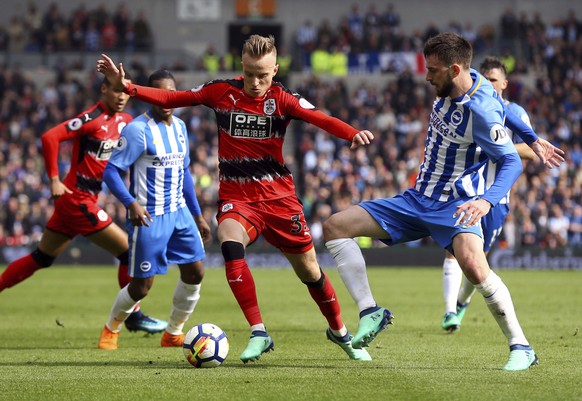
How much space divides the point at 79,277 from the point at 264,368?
14.5m

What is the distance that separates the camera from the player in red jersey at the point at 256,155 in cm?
797

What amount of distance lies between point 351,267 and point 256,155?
1.19 meters

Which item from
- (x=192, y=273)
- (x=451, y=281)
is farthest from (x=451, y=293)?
(x=192, y=273)

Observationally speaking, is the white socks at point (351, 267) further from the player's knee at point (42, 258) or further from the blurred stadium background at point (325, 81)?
the blurred stadium background at point (325, 81)

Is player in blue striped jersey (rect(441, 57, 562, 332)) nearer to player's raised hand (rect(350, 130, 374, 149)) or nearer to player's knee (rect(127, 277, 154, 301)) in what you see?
player's raised hand (rect(350, 130, 374, 149))

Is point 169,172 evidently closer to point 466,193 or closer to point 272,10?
point 466,193

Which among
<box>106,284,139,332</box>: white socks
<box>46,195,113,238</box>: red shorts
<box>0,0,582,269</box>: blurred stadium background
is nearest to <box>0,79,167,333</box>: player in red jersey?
<box>46,195,113,238</box>: red shorts

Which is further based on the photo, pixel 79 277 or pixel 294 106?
pixel 79 277

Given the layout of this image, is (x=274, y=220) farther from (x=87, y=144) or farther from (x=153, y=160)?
(x=87, y=144)

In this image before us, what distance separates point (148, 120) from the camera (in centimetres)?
966

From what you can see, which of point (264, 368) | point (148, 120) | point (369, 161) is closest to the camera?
point (264, 368)

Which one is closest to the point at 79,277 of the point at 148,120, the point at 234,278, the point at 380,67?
the point at 148,120

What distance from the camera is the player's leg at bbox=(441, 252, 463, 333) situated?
34.9ft

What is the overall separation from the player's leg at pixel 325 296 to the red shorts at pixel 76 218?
3363mm
